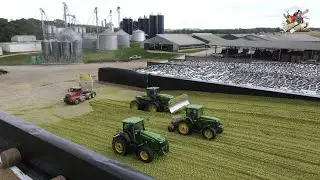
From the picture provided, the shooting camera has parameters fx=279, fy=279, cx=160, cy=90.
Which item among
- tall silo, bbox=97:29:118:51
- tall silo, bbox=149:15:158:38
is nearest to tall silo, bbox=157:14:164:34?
tall silo, bbox=149:15:158:38

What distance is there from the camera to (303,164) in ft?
33.3

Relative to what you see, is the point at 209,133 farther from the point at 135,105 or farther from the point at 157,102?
the point at 135,105

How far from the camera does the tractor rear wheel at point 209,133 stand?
12.3 metres

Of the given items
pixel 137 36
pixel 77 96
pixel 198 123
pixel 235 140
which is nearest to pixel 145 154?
pixel 198 123

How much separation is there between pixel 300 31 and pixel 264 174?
317 feet

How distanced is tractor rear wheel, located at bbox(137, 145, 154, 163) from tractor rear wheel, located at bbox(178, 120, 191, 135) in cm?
297

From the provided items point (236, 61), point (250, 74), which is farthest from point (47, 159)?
point (236, 61)

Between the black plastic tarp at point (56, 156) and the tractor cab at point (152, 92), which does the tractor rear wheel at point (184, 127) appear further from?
the black plastic tarp at point (56, 156)

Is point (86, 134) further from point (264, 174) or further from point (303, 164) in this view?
point (303, 164)

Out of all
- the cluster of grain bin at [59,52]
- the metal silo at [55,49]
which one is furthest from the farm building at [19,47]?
the metal silo at [55,49]

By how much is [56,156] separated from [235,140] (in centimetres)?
773

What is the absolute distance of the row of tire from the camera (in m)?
8.94

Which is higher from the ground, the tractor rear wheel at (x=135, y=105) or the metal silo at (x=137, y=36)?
the metal silo at (x=137, y=36)

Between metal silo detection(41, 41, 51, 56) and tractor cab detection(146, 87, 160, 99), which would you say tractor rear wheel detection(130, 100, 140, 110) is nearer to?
tractor cab detection(146, 87, 160, 99)
